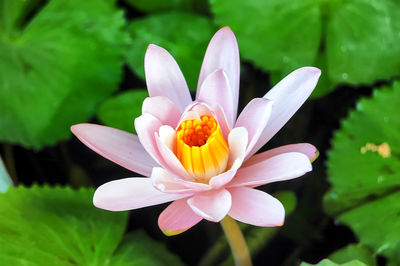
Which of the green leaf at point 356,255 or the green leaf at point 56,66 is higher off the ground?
the green leaf at point 56,66

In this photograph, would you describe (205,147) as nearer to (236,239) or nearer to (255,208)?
(255,208)

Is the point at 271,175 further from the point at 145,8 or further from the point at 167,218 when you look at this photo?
the point at 145,8

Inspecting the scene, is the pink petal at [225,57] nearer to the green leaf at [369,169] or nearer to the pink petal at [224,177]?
the pink petal at [224,177]

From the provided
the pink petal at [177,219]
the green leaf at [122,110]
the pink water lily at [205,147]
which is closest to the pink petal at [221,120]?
the pink water lily at [205,147]

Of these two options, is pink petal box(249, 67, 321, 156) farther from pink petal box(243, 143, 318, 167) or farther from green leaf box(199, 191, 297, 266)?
green leaf box(199, 191, 297, 266)

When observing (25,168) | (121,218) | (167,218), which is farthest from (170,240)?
(167,218)

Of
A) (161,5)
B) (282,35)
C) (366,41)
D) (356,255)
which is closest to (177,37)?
(161,5)

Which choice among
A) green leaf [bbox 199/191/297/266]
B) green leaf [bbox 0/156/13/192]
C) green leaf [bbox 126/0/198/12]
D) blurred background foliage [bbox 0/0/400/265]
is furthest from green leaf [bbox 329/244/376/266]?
green leaf [bbox 126/0/198/12]
